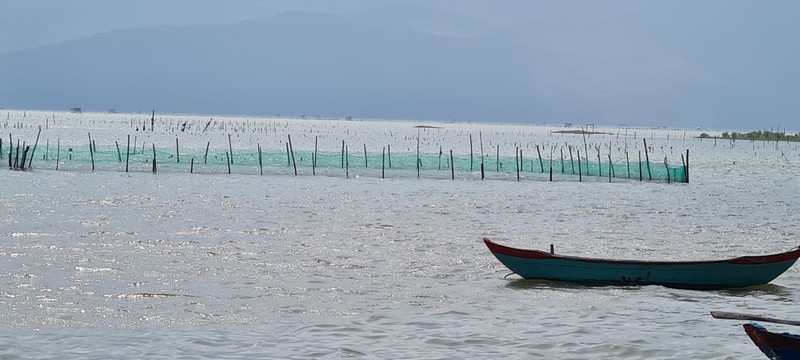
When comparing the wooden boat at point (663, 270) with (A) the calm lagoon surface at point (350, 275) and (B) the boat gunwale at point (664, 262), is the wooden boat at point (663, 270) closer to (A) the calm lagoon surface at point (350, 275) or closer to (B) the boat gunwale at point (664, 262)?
(B) the boat gunwale at point (664, 262)

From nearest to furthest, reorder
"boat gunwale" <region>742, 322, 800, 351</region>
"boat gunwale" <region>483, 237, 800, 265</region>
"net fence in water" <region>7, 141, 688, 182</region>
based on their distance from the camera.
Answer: "boat gunwale" <region>742, 322, 800, 351</region>, "boat gunwale" <region>483, 237, 800, 265</region>, "net fence in water" <region>7, 141, 688, 182</region>

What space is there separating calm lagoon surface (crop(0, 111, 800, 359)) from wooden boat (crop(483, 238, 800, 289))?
0.21 metres

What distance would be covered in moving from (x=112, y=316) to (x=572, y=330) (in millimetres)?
5615

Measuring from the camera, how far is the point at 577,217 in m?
27.7

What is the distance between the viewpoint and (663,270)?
14.7 meters

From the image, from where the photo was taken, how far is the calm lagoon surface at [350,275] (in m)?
11.1

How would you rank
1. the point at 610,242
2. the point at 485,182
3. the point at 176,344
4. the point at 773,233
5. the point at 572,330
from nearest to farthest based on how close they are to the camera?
the point at 176,344 → the point at 572,330 → the point at 610,242 → the point at 773,233 → the point at 485,182

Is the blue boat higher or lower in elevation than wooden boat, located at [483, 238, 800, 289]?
higher

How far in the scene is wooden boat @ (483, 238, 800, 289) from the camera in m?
14.6

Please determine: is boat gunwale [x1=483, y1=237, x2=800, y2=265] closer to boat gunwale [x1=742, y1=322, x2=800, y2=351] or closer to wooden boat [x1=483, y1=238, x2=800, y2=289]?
wooden boat [x1=483, y1=238, x2=800, y2=289]

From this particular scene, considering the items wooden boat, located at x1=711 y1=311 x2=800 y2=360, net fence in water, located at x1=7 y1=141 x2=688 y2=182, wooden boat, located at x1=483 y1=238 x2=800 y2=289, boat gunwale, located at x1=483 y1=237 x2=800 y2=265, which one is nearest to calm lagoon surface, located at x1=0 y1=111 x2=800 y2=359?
wooden boat, located at x1=483 y1=238 x2=800 y2=289

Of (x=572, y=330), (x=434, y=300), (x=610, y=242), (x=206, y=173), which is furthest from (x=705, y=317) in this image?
(x=206, y=173)

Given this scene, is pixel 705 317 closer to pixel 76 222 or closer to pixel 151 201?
pixel 76 222

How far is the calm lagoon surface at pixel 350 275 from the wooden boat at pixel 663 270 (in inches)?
8.1
